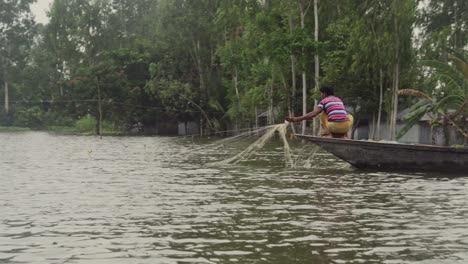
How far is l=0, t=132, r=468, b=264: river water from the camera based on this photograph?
7.03m

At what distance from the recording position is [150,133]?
74.8 metres

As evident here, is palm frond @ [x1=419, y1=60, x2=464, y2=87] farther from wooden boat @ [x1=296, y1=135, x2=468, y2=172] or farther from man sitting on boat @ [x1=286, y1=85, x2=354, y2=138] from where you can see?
man sitting on boat @ [x1=286, y1=85, x2=354, y2=138]

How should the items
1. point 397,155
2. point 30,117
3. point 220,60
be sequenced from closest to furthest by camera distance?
point 397,155 → point 220,60 → point 30,117

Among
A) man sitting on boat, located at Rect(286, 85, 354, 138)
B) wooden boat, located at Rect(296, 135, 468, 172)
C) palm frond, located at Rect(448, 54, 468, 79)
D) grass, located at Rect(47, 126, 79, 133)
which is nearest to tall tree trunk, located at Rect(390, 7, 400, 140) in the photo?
palm frond, located at Rect(448, 54, 468, 79)

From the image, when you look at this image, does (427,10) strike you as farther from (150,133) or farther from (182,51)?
(150,133)

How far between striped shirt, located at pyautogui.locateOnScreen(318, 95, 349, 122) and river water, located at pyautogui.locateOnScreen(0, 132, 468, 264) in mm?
1599

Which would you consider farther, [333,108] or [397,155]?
[397,155]

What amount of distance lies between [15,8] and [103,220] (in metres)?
94.2

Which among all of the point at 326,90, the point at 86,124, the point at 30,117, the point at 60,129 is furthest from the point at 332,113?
the point at 30,117

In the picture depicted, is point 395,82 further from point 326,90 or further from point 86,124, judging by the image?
point 86,124

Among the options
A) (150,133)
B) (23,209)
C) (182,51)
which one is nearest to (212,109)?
(182,51)

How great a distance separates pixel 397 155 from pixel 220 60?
45.2 m

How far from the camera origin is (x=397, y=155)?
16.9m

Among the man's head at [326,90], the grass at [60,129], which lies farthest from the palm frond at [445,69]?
the grass at [60,129]
